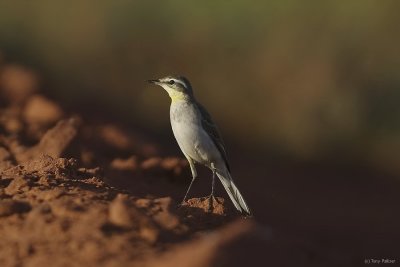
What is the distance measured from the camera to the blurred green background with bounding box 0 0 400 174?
55.6 ft

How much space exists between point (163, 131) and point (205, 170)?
190 centimetres

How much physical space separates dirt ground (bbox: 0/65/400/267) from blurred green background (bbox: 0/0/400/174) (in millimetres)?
1582

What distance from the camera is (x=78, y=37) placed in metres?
20.7

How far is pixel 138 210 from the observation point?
7855mm

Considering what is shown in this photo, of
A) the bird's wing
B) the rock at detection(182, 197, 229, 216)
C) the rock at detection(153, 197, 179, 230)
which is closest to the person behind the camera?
the rock at detection(153, 197, 179, 230)

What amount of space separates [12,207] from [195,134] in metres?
3.21

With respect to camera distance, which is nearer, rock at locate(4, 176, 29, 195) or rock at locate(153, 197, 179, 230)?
rock at locate(153, 197, 179, 230)

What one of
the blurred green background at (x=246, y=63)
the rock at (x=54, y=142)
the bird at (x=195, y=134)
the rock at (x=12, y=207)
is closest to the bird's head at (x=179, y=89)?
the bird at (x=195, y=134)

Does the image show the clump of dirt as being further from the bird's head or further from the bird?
the bird's head

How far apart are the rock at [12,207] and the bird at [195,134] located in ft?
8.82

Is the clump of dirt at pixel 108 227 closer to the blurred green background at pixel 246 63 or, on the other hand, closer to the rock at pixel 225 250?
the rock at pixel 225 250

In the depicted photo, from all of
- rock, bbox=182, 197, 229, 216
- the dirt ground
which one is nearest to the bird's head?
the dirt ground

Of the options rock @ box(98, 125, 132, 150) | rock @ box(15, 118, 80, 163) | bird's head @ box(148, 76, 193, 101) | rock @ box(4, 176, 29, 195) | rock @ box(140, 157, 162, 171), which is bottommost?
rock @ box(140, 157, 162, 171)

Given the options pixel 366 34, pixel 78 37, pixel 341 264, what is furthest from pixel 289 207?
pixel 78 37
